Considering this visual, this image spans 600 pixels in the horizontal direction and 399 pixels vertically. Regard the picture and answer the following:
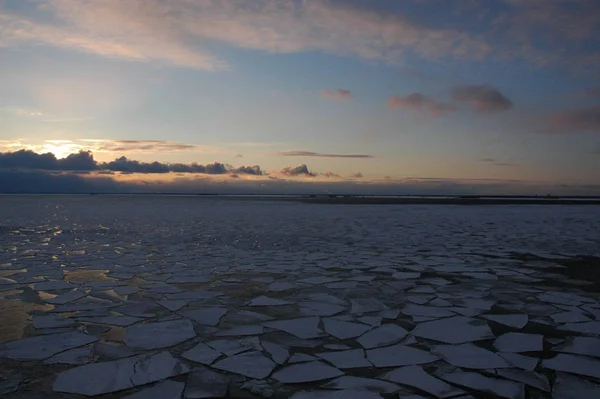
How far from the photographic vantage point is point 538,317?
11.1 feet

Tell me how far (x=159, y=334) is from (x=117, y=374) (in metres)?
0.66

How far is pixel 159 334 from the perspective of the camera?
300cm

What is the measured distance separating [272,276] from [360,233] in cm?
527

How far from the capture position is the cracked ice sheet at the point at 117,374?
2.18 m

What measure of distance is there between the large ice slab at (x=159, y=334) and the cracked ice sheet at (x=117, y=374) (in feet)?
0.75

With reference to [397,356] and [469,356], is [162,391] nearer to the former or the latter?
[397,356]

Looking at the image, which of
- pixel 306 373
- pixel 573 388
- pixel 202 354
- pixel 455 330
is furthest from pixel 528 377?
pixel 202 354

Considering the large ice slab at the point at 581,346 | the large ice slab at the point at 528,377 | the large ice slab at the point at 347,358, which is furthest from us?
the large ice slab at the point at 581,346

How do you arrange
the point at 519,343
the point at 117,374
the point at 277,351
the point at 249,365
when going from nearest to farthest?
the point at 117,374 < the point at 249,365 < the point at 277,351 < the point at 519,343

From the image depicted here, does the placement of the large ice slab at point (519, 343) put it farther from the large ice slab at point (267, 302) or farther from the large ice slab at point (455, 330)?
the large ice slab at point (267, 302)

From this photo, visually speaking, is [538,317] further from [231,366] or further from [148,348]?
[148,348]

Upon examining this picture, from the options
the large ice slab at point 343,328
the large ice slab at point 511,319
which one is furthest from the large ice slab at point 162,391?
the large ice slab at point 511,319

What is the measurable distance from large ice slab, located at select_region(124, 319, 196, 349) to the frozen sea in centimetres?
1

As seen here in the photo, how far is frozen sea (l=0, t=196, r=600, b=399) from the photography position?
224 cm
